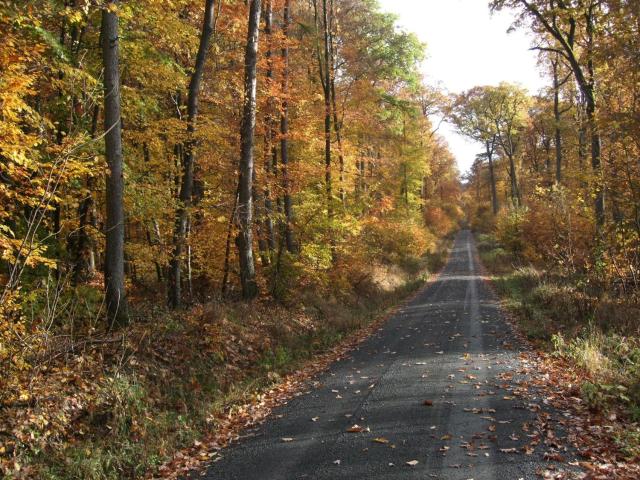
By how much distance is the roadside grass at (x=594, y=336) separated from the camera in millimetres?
A: 6441

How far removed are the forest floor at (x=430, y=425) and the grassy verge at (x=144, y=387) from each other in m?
0.99

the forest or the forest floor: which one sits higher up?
the forest

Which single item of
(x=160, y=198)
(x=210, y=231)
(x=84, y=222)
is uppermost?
(x=160, y=198)

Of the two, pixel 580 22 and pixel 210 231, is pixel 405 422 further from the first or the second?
pixel 580 22

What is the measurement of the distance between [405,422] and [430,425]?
0.35 metres

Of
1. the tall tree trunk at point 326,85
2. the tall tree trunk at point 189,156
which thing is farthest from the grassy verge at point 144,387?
the tall tree trunk at point 326,85

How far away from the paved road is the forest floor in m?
0.01

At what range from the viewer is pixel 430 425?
6.07 metres

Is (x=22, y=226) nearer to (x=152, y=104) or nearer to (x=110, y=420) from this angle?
(x=152, y=104)

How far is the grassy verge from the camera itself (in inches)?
207

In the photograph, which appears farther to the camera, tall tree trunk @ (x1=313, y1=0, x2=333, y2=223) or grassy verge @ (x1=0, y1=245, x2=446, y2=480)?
tall tree trunk @ (x1=313, y1=0, x2=333, y2=223)

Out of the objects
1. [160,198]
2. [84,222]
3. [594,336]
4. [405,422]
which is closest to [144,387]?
[405,422]

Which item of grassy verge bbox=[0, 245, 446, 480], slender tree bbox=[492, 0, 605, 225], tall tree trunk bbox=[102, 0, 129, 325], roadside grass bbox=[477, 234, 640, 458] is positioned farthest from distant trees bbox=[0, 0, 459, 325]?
roadside grass bbox=[477, 234, 640, 458]

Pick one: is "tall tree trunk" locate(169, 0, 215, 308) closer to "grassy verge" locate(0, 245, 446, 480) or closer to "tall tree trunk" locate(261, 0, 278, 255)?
"grassy verge" locate(0, 245, 446, 480)
